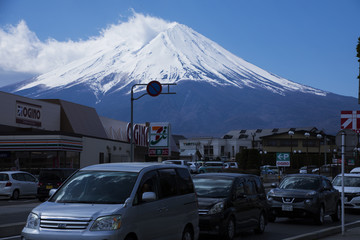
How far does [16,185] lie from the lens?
106 ft

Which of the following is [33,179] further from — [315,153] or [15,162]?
[315,153]

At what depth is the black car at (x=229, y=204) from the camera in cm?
1387

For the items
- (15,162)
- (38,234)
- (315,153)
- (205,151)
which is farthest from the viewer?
(205,151)

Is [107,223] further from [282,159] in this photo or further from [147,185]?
[282,159]

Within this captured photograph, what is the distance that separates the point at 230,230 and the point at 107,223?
5562 mm

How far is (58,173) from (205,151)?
12889 cm

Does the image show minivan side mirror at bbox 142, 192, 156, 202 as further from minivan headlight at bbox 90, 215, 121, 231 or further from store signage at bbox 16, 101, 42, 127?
store signage at bbox 16, 101, 42, 127

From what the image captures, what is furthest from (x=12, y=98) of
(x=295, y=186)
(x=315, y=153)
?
(x=315, y=153)

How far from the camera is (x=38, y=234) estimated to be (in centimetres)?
929

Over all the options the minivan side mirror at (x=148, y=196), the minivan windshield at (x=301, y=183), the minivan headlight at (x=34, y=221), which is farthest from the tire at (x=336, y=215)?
the minivan headlight at (x=34, y=221)

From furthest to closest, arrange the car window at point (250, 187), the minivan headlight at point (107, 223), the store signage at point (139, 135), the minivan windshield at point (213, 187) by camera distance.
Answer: the store signage at point (139, 135) < the car window at point (250, 187) < the minivan windshield at point (213, 187) < the minivan headlight at point (107, 223)

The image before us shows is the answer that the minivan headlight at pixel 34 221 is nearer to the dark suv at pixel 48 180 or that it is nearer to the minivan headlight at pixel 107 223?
the minivan headlight at pixel 107 223

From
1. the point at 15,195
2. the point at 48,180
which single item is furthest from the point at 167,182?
the point at 15,195

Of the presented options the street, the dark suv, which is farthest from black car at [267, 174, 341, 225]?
the dark suv
